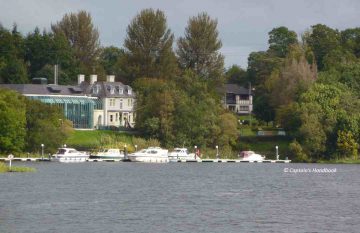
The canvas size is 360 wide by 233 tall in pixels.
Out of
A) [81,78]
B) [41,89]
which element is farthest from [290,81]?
[41,89]

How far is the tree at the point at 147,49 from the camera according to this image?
557ft

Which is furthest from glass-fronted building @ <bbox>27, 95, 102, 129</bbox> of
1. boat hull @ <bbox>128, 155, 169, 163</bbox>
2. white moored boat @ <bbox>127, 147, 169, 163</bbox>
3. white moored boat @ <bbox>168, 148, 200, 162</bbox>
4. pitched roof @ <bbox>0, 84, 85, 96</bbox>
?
white moored boat @ <bbox>127, 147, 169, 163</bbox>

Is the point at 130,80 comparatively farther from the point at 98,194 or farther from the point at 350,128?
the point at 98,194

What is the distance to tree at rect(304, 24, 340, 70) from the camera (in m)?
185

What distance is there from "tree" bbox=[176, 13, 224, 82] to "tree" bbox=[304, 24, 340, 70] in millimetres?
19052

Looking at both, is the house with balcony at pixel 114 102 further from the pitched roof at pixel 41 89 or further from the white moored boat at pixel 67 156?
the white moored boat at pixel 67 156

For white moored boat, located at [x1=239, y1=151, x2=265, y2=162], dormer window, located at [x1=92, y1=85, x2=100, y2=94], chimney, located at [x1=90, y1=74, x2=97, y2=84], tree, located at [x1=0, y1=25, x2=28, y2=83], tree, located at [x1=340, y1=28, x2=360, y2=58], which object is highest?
tree, located at [x1=340, y1=28, x2=360, y2=58]

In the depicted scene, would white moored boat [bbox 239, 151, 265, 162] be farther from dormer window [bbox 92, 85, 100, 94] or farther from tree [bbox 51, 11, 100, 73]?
tree [bbox 51, 11, 100, 73]

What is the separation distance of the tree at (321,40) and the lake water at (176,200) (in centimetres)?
7328

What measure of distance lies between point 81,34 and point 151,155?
6177cm

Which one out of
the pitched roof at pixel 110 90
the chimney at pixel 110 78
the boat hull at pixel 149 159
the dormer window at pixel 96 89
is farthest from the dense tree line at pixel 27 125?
the chimney at pixel 110 78

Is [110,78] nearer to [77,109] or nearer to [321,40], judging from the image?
[77,109]

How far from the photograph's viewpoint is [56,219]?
6041cm

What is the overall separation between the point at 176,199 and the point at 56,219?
16077 mm
